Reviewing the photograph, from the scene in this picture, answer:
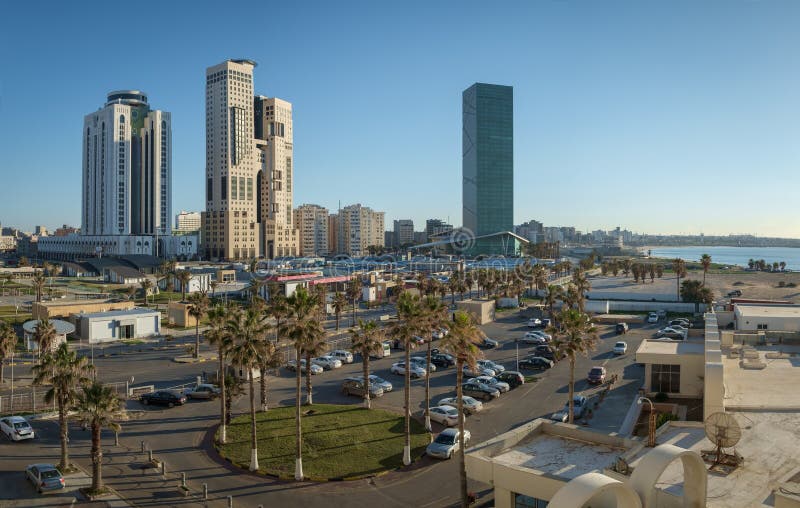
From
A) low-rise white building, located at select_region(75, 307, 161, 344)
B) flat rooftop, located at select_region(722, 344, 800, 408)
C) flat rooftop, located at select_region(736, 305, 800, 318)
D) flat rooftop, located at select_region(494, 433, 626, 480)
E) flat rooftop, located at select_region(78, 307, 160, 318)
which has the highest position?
flat rooftop, located at select_region(736, 305, 800, 318)

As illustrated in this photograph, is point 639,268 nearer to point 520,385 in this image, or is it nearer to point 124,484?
point 520,385

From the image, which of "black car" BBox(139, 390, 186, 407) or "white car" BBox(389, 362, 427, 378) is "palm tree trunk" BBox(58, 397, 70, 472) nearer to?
"black car" BBox(139, 390, 186, 407)

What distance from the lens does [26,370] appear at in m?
41.1

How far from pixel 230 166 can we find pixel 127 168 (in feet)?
106

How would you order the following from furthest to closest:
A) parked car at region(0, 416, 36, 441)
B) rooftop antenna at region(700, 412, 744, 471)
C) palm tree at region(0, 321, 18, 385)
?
palm tree at region(0, 321, 18, 385) → parked car at region(0, 416, 36, 441) → rooftop antenna at region(700, 412, 744, 471)

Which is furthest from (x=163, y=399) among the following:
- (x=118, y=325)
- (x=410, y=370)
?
(x=118, y=325)

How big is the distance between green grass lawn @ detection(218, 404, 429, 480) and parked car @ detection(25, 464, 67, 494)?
256 inches

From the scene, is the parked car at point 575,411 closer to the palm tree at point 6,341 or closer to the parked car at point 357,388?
the parked car at point 357,388

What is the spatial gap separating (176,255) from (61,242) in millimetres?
42948

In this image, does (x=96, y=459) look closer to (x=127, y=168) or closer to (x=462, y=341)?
(x=462, y=341)

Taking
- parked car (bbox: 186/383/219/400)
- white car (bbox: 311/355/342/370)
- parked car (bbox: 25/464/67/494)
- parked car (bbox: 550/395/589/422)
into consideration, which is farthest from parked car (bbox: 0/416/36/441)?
parked car (bbox: 550/395/589/422)

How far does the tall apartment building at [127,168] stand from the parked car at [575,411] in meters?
166

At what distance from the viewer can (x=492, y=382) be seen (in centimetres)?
3675

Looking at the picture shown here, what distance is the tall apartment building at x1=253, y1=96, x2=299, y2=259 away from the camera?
579ft
